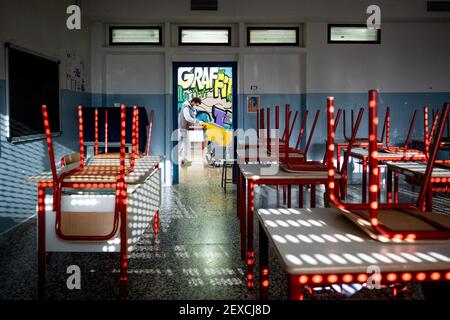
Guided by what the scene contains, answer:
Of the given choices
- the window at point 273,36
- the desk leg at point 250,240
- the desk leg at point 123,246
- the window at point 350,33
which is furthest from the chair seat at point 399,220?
the window at point 350,33

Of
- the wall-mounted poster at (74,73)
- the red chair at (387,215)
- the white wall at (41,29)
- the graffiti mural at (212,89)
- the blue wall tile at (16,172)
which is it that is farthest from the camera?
the graffiti mural at (212,89)

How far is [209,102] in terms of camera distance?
307 inches

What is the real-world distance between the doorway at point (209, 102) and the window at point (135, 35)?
1.67 feet

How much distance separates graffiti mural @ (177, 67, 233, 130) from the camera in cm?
700

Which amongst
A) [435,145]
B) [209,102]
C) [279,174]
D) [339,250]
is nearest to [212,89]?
[209,102]

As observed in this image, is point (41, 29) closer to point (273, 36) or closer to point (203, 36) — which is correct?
point (203, 36)

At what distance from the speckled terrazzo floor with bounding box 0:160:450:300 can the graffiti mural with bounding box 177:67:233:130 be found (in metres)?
2.99

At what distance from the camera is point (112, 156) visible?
3.52m

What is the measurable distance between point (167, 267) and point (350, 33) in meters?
5.22

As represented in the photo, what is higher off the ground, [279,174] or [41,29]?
[41,29]

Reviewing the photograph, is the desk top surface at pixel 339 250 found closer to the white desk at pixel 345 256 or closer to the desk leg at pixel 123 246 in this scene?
the white desk at pixel 345 256

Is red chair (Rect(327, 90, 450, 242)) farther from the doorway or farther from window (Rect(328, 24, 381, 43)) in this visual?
window (Rect(328, 24, 381, 43))

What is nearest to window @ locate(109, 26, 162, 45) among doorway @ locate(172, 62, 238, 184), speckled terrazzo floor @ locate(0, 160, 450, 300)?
doorway @ locate(172, 62, 238, 184)

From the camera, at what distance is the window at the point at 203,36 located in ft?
22.1
